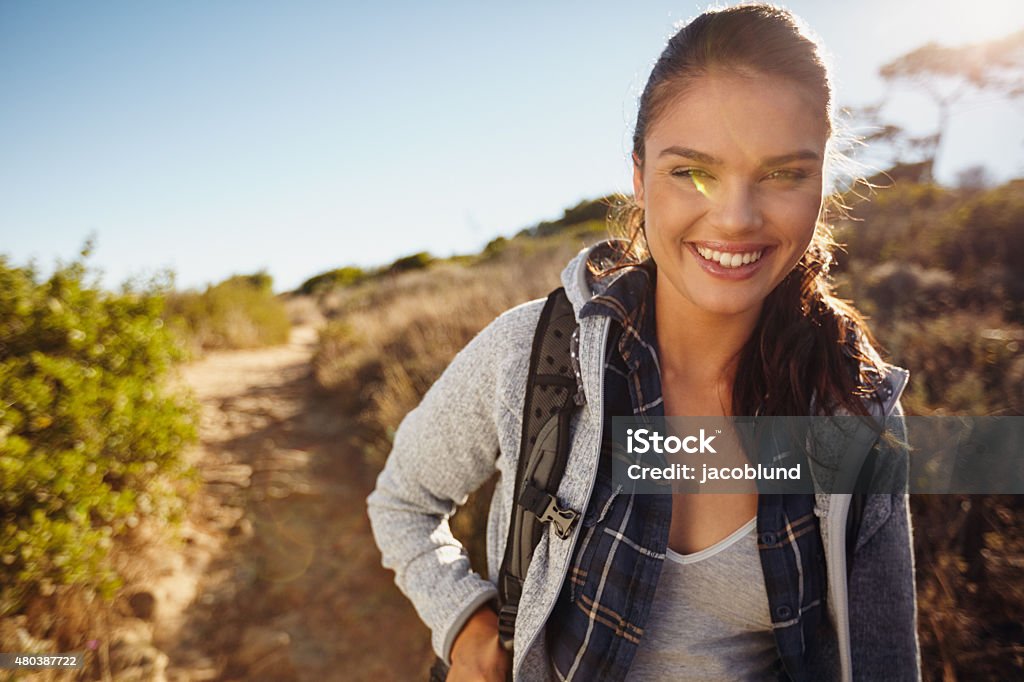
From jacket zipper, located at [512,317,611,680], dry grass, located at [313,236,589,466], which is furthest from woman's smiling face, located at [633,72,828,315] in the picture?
dry grass, located at [313,236,589,466]

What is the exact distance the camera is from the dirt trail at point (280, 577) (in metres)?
2.76

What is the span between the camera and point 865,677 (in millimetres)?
1301

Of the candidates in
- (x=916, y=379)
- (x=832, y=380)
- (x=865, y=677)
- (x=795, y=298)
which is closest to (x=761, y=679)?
(x=865, y=677)

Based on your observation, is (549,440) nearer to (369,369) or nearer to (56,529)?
(56,529)

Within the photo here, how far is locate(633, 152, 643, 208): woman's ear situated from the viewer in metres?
1.47

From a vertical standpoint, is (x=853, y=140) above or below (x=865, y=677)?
above

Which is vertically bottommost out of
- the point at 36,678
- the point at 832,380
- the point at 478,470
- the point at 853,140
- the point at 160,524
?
the point at 36,678

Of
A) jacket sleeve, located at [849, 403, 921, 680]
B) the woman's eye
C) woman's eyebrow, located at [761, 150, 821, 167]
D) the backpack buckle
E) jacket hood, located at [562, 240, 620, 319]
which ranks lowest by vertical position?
jacket sleeve, located at [849, 403, 921, 680]

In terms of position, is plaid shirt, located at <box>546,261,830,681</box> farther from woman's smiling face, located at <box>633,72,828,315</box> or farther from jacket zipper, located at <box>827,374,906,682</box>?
woman's smiling face, located at <box>633,72,828,315</box>

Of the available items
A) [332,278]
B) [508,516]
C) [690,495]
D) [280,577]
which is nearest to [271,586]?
[280,577]

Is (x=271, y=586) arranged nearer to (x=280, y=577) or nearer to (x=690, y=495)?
(x=280, y=577)

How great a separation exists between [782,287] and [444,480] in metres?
1.19

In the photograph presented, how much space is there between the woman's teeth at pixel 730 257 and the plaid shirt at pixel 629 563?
9.1 inches

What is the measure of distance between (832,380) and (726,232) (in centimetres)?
55
